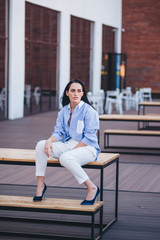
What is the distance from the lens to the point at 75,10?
21.4 metres

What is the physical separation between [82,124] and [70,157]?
0.39 metres

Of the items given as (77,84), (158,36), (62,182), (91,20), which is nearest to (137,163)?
(62,182)

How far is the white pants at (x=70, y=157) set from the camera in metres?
4.34

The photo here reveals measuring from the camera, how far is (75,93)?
15.6 ft

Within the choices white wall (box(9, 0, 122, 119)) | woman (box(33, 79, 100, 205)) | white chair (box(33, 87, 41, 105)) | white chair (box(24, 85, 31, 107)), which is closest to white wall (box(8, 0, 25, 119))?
white wall (box(9, 0, 122, 119))

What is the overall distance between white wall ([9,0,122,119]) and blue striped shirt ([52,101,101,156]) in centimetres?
1166

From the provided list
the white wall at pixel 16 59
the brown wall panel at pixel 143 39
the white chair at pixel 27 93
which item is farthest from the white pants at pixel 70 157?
the brown wall panel at pixel 143 39

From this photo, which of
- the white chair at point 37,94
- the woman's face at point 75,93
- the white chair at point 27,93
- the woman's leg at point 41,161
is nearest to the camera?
the woman's leg at point 41,161

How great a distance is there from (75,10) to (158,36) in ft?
28.0

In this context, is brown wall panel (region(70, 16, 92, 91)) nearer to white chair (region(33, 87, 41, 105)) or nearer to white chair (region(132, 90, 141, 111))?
white chair (region(132, 90, 141, 111))

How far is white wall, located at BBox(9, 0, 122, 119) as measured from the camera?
16.3 metres

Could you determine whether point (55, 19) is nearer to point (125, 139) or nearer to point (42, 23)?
point (42, 23)

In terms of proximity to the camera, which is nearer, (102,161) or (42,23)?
(102,161)

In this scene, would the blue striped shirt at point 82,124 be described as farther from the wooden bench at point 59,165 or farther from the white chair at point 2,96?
the white chair at point 2,96
